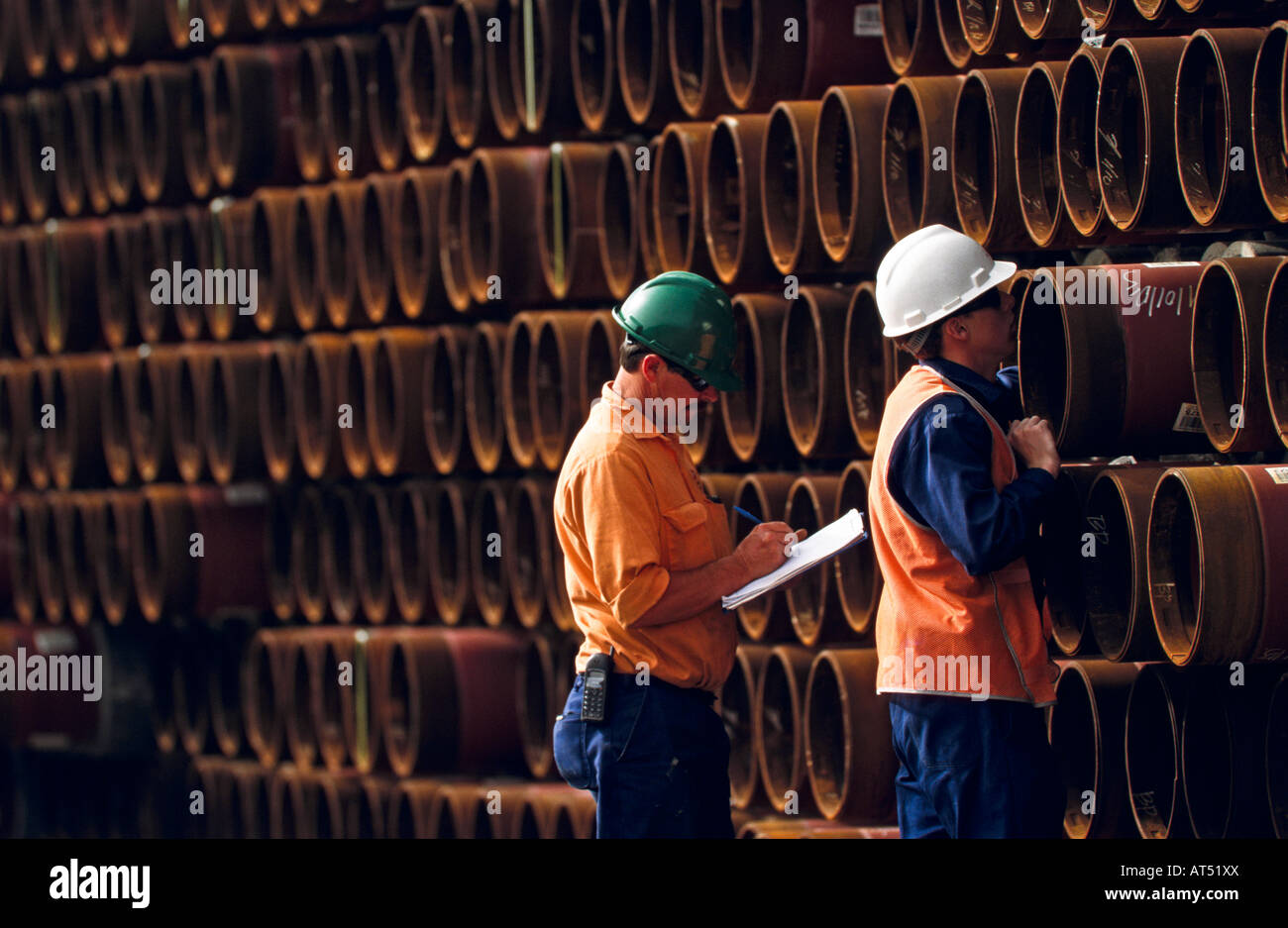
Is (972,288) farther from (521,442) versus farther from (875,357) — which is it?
(521,442)

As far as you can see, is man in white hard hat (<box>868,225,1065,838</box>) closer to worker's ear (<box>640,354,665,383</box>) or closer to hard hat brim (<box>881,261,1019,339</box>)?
A: hard hat brim (<box>881,261,1019,339</box>)

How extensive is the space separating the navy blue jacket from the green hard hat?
0.51 meters

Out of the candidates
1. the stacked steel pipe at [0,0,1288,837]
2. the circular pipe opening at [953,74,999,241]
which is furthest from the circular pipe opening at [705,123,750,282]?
the circular pipe opening at [953,74,999,241]

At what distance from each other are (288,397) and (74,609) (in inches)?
60.0

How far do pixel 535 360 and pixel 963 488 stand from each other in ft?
10.4

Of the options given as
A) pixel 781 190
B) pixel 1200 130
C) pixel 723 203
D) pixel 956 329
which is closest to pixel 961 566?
pixel 956 329

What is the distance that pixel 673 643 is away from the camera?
14.3 ft

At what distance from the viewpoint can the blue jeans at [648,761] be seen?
167 inches

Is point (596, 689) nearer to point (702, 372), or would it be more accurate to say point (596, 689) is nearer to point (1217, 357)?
point (702, 372)

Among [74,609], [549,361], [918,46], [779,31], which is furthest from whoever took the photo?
[74,609]

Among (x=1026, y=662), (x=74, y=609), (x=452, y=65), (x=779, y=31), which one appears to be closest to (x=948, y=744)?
(x=1026, y=662)

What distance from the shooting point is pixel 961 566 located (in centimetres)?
405

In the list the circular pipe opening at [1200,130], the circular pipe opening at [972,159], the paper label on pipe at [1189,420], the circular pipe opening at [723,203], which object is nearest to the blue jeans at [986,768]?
the paper label on pipe at [1189,420]

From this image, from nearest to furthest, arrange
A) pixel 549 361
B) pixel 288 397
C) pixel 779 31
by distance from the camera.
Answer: pixel 779 31, pixel 549 361, pixel 288 397
